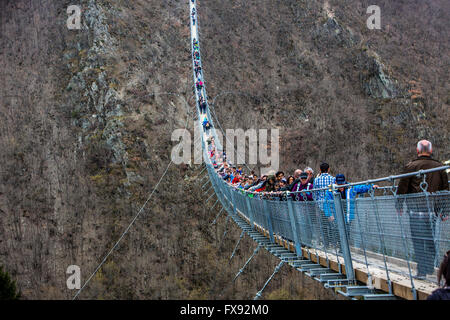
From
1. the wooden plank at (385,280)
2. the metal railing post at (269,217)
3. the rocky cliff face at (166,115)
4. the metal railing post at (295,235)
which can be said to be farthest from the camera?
the rocky cliff face at (166,115)

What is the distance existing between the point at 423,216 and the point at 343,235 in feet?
5.40

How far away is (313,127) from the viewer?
42.7m

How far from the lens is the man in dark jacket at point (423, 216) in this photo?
3748 millimetres

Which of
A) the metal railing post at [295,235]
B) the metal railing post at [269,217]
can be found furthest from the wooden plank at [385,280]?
the metal railing post at [269,217]

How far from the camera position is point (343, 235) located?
5340 mm

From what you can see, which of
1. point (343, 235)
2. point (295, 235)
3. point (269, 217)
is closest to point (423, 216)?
point (343, 235)

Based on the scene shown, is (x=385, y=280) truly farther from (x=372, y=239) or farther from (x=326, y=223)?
(x=326, y=223)

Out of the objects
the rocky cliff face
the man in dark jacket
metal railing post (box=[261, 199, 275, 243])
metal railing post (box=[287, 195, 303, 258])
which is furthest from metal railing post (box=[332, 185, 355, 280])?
the rocky cliff face

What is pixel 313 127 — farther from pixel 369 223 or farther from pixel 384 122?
pixel 369 223

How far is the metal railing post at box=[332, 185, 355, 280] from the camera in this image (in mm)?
5277

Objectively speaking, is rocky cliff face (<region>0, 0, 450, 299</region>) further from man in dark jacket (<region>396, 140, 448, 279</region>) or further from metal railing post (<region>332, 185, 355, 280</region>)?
man in dark jacket (<region>396, 140, 448, 279</region>)

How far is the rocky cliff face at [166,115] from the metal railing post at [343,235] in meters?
24.9

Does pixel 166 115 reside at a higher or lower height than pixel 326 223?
higher

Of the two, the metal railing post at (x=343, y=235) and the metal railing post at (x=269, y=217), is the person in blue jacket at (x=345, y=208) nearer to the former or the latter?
the metal railing post at (x=343, y=235)
